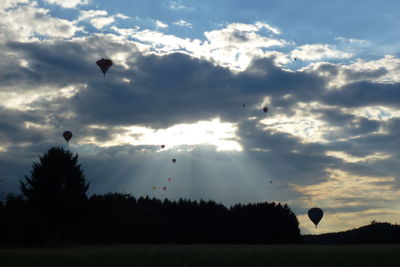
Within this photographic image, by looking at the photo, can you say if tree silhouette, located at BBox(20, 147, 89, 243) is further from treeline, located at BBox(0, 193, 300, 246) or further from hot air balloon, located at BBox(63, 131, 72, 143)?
hot air balloon, located at BBox(63, 131, 72, 143)

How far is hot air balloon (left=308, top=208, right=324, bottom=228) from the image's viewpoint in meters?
79.2

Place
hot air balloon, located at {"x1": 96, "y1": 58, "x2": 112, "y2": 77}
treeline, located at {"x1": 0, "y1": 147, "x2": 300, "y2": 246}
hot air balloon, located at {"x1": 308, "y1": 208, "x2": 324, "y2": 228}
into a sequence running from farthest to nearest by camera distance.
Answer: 1. hot air balloon, located at {"x1": 308, "y1": 208, "x2": 324, "y2": 228}
2. treeline, located at {"x1": 0, "y1": 147, "x2": 300, "y2": 246}
3. hot air balloon, located at {"x1": 96, "y1": 58, "x2": 112, "y2": 77}

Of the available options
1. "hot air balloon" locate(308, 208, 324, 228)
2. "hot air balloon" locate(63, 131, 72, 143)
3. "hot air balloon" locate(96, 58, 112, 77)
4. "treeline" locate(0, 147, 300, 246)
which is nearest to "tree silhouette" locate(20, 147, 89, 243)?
"treeline" locate(0, 147, 300, 246)

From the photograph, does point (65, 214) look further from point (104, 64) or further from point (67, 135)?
point (104, 64)

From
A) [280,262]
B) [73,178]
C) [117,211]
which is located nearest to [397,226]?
[117,211]

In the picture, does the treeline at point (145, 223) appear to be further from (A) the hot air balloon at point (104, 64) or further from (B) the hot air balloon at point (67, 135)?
(A) the hot air balloon at point (104, 64)

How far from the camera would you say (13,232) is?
65.4m

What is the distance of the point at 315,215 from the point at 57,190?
41409mm

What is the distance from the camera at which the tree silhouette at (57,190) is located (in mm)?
75812

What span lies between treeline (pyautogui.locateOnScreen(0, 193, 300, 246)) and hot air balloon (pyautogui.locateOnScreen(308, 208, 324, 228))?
31.0 m

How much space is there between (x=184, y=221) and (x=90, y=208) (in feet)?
144

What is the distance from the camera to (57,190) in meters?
77.7

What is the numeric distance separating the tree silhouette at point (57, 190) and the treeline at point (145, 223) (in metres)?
0.27

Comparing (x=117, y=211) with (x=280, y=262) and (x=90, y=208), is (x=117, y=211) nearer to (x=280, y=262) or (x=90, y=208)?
(x=90, y=208)
